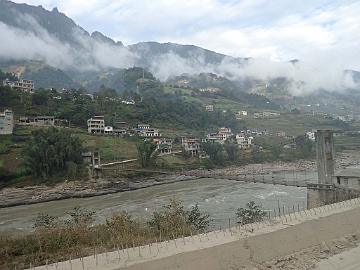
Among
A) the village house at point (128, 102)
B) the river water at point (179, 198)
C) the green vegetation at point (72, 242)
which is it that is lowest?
the river water at point (179, 198)

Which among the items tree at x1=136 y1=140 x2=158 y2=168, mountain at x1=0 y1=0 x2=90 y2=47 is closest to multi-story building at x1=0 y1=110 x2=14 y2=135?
tree at x1=136 y1=140 x2=158 y2=168

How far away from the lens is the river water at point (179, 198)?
17.7 meters

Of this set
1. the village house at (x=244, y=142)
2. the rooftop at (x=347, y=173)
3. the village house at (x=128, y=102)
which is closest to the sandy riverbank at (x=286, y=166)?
the village house at (x=244, y=142)

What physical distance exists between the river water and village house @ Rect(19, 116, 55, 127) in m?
14.2

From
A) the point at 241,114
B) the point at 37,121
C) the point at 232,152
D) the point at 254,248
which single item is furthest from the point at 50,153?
the point at 241,114

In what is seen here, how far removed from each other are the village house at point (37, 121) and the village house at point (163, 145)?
10154mm

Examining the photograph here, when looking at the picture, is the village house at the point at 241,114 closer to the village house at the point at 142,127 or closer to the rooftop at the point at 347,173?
the village house at the point at 142,127

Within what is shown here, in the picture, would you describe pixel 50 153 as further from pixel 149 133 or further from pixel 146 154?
pixel 149 133

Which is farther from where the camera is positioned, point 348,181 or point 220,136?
point 220,136

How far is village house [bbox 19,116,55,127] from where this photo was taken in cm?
3616

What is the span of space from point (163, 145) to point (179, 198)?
51.5ft

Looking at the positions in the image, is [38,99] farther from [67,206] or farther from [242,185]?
[242,185]

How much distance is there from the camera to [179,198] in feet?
72.4

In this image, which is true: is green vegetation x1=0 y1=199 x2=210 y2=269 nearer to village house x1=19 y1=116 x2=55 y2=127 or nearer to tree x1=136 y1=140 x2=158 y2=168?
tree x1=136 y1=140 x2=158 y2=168
